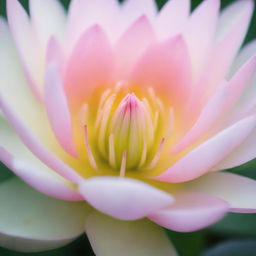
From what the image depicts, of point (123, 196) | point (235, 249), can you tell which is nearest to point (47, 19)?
point (123, 196)

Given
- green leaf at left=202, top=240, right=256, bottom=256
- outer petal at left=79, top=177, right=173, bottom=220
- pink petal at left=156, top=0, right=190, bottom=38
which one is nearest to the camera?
outer petal at left=79, top=177, right=173, bottom=220

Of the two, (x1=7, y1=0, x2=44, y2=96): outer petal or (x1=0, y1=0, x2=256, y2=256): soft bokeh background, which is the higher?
(x1=7, y1=0, x2=44, y2=96): outer petal

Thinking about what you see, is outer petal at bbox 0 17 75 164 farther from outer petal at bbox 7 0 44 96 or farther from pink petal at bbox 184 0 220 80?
pink petal at bbox 184 0 220 80

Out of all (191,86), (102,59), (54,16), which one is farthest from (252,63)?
(54,16)

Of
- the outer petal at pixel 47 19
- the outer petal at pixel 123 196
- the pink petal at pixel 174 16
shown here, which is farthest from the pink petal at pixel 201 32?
the outer petal at pixel 123 196

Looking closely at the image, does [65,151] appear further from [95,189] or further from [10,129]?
[95,189]

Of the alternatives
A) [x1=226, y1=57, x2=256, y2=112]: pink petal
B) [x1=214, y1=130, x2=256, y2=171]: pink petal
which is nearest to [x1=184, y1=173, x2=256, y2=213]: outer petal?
[x1=214, y1=130, x2=256, y2=171]: pink petal
